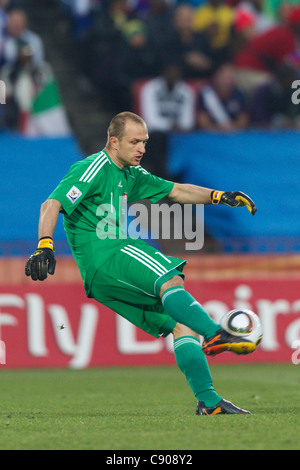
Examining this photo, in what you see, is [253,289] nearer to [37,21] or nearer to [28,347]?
[28,347]

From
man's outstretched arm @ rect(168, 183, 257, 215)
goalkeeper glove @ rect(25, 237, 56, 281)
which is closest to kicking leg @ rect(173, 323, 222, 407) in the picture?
goalkeeper glove @ rect(25, 237, 56, 281)

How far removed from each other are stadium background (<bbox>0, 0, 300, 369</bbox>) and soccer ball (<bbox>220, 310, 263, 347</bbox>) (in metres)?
6.09

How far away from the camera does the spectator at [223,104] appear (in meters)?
14.1

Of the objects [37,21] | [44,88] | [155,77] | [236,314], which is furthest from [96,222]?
[37,21]

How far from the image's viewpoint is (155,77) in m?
14.7

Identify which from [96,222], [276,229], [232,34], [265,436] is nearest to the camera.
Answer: [265,436]

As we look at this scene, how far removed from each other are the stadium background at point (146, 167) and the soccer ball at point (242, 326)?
20.0 ft

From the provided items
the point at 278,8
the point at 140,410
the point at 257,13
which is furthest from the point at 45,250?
the point at 278,8

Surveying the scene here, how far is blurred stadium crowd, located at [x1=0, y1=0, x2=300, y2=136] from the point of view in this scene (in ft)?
45.4

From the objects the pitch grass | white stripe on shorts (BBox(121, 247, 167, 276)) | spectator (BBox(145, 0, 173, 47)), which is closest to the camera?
the pitch grass

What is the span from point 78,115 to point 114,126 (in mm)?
9521

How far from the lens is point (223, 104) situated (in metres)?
14.3

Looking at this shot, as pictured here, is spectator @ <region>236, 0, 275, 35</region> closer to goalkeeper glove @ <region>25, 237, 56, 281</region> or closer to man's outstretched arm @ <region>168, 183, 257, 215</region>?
man's outstretched arm @ <region>168, 183, 257, 215</region>

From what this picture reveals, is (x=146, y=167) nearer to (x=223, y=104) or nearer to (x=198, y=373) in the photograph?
(x=223, y=104)
